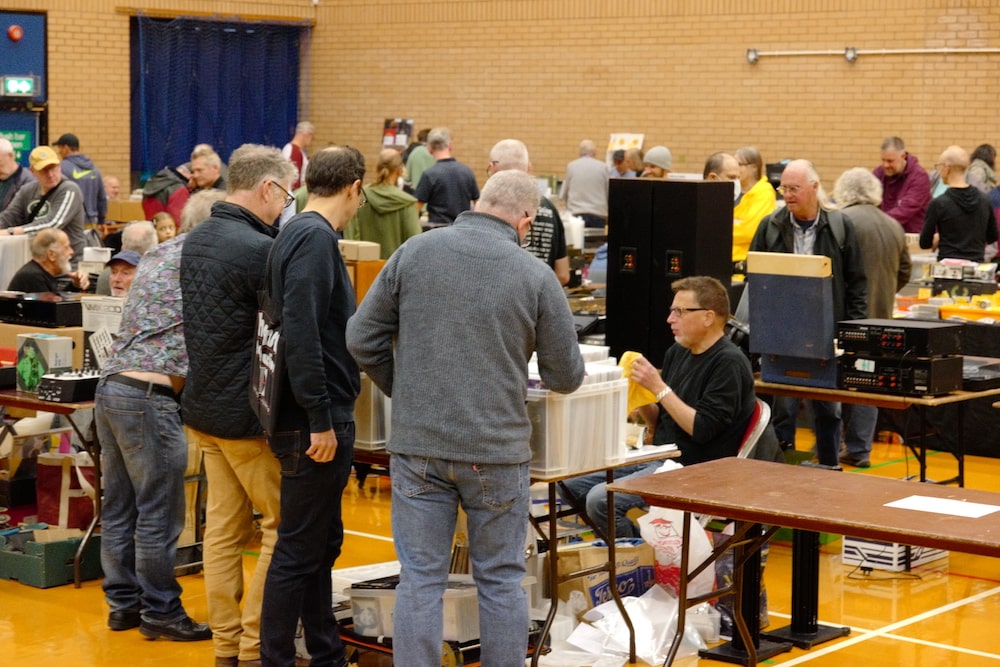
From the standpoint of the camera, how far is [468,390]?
386 cm

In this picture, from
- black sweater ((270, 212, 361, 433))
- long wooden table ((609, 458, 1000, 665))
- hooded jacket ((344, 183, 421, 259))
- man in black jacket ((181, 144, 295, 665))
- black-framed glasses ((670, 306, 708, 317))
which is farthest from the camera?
hooded jacket ((344, 183, 421, 259))

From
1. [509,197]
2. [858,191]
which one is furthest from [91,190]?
[509,197]

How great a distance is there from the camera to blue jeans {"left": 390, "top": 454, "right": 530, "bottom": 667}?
3920 millimetres

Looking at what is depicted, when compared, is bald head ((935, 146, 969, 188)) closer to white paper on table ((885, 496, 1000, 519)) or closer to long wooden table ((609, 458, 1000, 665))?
long wooden table ((609, 458, 1000, 665))

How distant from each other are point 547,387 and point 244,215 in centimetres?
112

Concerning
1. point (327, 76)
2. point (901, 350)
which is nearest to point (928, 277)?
point (901, 350)

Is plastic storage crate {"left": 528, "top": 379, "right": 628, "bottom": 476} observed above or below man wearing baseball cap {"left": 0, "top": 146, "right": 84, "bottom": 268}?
below

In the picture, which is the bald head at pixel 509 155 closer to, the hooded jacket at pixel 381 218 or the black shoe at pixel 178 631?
the hooded jacket at pixel 381 218

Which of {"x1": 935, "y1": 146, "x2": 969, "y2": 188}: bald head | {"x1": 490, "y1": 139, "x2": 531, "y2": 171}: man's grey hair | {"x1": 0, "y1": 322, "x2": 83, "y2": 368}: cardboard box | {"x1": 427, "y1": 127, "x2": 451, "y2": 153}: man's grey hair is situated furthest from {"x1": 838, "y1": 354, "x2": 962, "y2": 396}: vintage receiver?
{"x1": 427, "y1": 127, "x2": 451, "y2": 153}: man's grey hair

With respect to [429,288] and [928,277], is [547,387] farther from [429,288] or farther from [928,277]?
[928,277]

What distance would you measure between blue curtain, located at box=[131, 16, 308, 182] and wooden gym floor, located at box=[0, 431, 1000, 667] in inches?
413

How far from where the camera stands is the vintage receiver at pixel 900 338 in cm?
609

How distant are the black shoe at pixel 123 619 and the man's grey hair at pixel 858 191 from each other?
182 inches

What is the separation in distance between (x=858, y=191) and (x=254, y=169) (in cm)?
448
